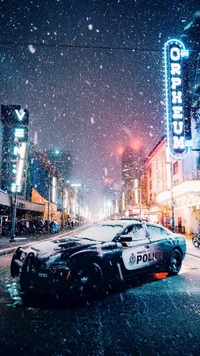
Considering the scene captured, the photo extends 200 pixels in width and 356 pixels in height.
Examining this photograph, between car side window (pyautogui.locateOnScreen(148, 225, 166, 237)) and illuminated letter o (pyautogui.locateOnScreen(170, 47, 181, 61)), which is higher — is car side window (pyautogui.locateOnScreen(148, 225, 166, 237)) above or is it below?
below

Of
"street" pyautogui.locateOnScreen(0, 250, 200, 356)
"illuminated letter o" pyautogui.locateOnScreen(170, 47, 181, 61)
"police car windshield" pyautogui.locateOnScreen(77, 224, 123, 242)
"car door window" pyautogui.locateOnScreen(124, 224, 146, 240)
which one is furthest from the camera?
"illuminated letter o" pyautogui.locateOnScreen(170, 47, 181, 61)

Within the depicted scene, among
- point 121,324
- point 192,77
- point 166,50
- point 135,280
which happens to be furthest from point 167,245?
point 192,77

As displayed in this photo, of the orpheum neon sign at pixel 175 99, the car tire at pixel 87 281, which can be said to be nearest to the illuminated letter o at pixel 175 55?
the orpheum neon sign at pixel 175 99

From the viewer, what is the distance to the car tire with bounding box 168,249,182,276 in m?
7.23

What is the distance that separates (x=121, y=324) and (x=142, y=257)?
2.58m

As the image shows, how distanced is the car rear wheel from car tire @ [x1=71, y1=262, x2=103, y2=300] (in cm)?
286

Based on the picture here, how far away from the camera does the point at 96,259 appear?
5.26 metres

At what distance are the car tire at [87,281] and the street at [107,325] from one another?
0.24m

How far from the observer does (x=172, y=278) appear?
698cm

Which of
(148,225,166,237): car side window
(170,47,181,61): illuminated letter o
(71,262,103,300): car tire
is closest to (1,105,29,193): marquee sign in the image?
(170,47,181,61): illuminated letter o

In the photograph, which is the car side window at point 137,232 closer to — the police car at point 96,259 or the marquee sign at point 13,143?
the police car at point 96,259

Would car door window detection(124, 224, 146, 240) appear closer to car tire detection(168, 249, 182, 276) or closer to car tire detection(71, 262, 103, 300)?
car tire detection(168, 249, 182, 276)

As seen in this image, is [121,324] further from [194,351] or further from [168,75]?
[168,75]

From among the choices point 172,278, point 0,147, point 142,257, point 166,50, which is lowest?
point 172,278
